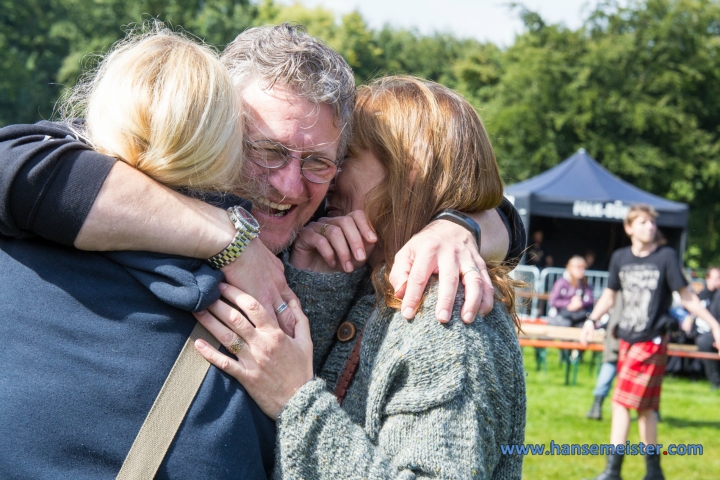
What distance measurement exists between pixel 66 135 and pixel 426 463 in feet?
3.68

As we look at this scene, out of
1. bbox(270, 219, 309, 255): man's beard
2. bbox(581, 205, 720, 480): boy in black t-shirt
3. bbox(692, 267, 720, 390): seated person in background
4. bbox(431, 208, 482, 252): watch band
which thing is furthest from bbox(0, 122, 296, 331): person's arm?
bbox(692, 267, 720, 390): seated person in background

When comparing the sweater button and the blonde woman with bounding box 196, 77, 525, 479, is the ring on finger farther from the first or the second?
the sweater button

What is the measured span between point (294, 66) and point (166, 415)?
3.44ft

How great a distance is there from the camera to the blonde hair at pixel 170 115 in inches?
61.7

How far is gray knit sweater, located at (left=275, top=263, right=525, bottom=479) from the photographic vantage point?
1727mm

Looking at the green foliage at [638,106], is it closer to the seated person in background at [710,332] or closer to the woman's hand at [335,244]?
the seated person in background at [710,332]

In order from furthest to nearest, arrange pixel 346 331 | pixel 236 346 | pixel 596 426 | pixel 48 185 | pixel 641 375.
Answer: pixel 596 426 < pixel 641 375 < pixel 346 331 < pixel 236 346 < pixel 48 185

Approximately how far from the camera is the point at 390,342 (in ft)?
6.23

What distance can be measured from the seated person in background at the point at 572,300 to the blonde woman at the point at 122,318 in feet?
36.8

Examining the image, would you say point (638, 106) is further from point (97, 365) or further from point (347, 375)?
point (97, 365)

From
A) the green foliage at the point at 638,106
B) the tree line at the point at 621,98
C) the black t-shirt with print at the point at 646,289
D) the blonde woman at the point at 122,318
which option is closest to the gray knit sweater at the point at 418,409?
the blonde woman at the point at 122,318

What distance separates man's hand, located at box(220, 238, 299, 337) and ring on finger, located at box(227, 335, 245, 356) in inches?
4.5

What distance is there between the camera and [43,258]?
1.62m

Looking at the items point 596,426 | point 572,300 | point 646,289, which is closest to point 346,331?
point 646,289
